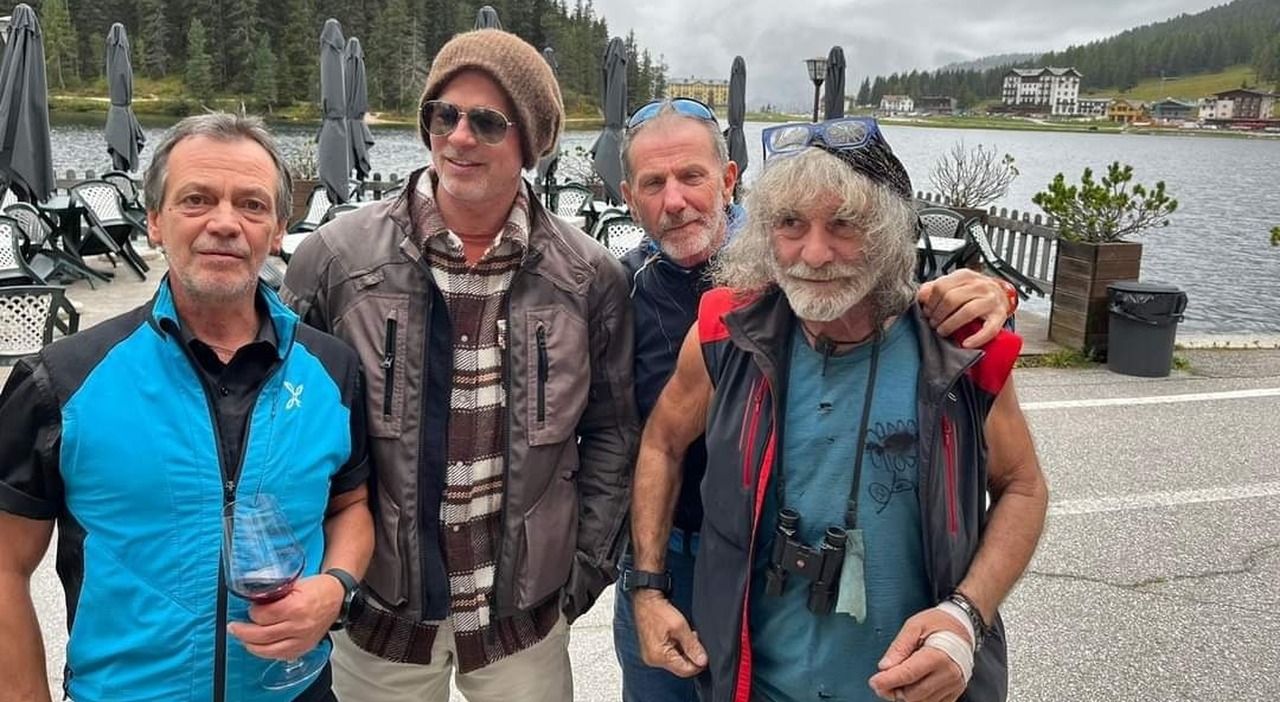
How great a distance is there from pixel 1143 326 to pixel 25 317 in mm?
7704

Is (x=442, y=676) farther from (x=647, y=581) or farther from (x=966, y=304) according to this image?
(x=966, y=304)

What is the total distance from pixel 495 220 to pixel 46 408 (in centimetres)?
86

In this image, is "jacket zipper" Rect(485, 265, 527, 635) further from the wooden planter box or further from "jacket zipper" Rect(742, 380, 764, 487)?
the wooden planter box

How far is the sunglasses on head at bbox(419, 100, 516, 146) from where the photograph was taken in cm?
177

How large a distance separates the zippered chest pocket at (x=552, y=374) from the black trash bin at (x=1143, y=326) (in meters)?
6.06

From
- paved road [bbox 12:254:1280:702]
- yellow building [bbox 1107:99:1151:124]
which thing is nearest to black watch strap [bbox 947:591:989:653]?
paved road [bbox 12:254:1280:702]

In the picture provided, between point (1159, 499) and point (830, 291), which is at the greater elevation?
point (830, 291)

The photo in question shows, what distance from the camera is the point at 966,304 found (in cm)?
150

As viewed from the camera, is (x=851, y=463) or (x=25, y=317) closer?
(x=851, y=463)

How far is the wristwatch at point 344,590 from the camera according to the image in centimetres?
152

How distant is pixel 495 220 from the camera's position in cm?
185

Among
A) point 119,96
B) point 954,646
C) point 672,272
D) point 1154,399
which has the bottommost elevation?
point 1154,399

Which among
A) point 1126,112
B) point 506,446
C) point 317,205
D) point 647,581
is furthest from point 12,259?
point 1126,112

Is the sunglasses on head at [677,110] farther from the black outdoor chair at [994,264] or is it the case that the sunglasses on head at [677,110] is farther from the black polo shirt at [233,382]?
the black outdoor chair at [994,264]
